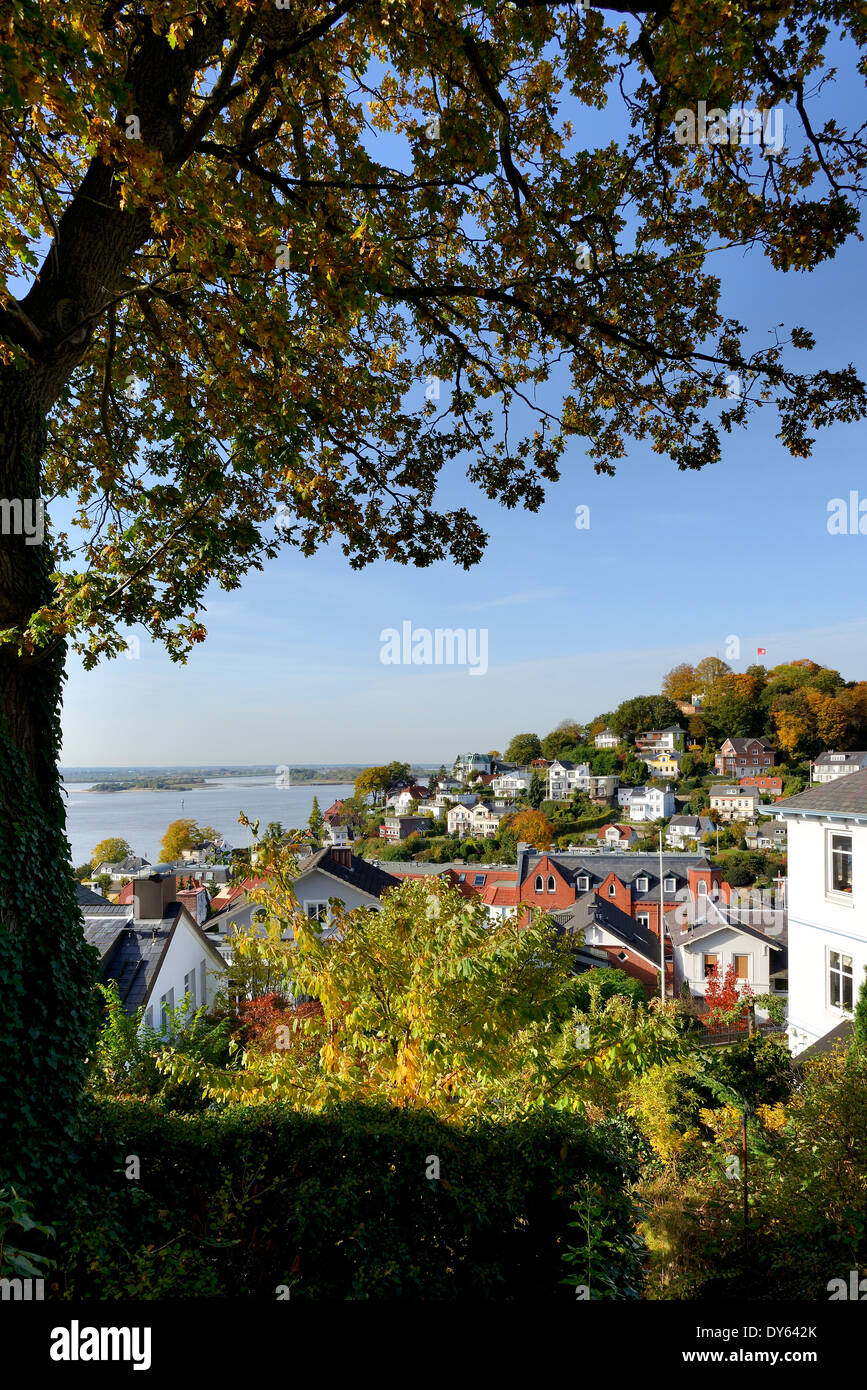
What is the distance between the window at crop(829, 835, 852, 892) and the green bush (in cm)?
1292

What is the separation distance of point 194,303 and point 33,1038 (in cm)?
563

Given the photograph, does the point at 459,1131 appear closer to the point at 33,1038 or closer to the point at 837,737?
the point at 33,1038

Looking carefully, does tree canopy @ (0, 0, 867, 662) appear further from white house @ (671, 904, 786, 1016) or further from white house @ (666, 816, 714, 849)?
white house @ (666, 816, 714, 849)

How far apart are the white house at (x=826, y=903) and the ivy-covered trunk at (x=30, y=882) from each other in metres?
15.2

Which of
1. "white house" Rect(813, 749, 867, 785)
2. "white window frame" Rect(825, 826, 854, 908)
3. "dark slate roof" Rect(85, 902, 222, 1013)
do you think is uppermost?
"white house" Rect(813, 749, 867, 785)

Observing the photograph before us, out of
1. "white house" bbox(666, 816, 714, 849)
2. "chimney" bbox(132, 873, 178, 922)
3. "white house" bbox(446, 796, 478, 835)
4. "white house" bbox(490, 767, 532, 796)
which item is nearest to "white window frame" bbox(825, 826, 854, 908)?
"chimney" bbox(132, 873, 178, 922)

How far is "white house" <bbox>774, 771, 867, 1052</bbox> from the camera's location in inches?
553

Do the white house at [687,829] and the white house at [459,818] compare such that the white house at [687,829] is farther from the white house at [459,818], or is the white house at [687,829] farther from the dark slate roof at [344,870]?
the dark slate roof at [344,870]

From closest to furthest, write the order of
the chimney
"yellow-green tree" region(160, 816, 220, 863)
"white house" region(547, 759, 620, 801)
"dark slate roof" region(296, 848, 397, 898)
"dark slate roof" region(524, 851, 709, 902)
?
the chimney → "dark slate roof" region(296, 848, 397, 898) → "yellow-green tree" region(160, 816, 220, 863) → "dark slate roof" region(524, 851, 709, 902) → "white house" region(547, 759, 620, 801)

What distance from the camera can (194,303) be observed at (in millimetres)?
4922

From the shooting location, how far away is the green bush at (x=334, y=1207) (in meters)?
3.76

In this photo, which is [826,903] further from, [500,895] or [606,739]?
[606,739]

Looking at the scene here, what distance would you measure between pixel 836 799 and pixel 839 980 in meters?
4.52

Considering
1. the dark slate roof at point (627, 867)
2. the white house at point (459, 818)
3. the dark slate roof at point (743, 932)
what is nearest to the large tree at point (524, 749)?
the white house at point (459, 818)
